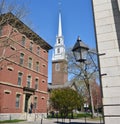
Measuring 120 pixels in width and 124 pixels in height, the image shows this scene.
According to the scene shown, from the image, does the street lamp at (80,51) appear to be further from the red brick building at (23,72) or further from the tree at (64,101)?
the tree at (64,101)

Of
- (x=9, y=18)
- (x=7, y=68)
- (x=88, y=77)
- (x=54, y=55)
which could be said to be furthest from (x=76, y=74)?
(x=54, y=55)

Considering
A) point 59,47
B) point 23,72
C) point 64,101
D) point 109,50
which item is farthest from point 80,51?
point 59,47

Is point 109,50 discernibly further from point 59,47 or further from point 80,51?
point 59,47

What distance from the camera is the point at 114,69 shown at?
5.31 m

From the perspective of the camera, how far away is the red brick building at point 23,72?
1014 inches

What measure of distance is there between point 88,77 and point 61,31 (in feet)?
159

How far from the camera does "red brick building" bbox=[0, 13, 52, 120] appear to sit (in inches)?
1014

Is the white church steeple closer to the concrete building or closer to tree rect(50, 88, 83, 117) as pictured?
tree rect(50, 88, 83, 117)

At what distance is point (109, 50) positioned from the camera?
560cm

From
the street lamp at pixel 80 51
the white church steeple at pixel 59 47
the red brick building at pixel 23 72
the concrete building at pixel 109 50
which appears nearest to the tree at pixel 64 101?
the red brick building at pixel 23 72

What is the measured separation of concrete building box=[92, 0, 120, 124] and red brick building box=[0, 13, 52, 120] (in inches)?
571

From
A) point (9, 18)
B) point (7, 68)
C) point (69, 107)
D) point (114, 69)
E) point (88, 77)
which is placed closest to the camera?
point (114, 69)

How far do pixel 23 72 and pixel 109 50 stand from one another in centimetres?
2624

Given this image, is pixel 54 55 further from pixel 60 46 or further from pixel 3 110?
pixel 3 110
